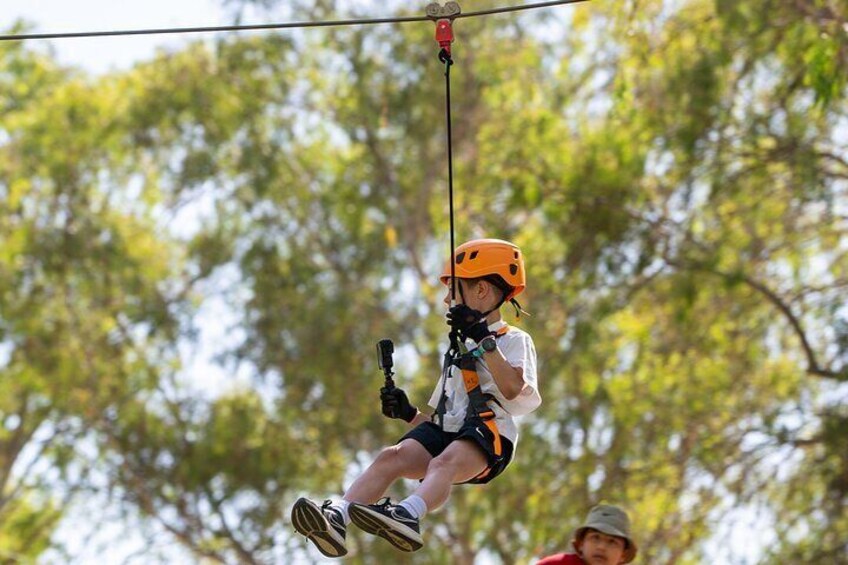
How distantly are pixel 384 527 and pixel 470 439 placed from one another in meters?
0.59

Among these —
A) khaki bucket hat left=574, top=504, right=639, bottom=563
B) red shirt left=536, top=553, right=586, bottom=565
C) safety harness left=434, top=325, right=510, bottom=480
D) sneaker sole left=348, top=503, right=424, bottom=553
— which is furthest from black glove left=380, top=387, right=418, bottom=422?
khaki bucket hat left=574, top=504, right=639, bottom=563

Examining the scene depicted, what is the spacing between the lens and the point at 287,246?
22.1 meters

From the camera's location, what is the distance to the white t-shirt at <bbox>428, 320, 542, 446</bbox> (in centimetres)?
652

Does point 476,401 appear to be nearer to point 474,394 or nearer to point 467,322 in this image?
point 474,394

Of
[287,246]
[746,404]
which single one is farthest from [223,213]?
[746,404]

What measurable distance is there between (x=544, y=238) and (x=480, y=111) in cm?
410

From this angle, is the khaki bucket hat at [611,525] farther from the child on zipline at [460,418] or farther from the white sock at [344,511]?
the white sock at [344,511]

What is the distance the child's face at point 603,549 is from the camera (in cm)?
771

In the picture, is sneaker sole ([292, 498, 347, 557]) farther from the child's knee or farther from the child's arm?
the child's arm

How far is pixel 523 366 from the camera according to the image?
651 cm

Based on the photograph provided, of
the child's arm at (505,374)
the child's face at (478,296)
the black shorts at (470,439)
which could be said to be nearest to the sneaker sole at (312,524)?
the black shorts at (470,439)

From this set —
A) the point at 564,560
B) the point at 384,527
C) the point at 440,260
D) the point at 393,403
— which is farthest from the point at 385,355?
the point at 440,260

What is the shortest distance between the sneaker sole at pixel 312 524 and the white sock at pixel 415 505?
26 centimetres

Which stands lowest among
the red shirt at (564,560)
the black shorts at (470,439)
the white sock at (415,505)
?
the white sock at (415,505)
